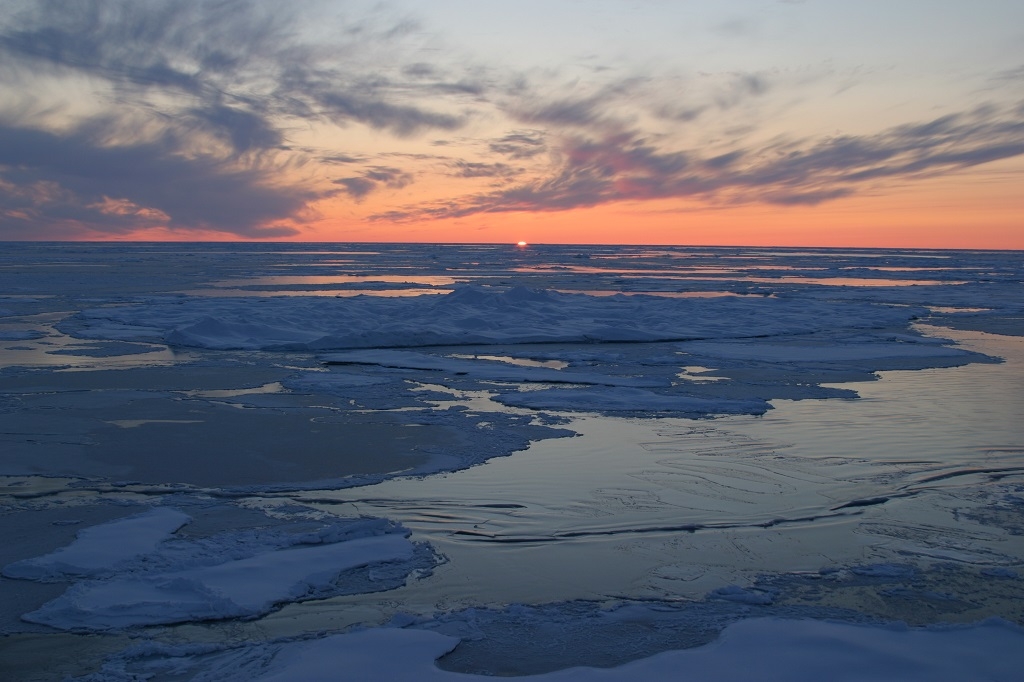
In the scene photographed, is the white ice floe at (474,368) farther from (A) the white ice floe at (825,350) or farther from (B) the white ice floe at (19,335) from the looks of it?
(B) the white ice floe at (19,335)

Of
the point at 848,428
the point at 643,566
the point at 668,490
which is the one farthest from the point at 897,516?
the point at 848,428

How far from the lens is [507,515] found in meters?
6.00

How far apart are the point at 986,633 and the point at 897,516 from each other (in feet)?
5.87

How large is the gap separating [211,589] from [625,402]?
6171mm

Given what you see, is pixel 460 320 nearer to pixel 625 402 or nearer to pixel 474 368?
pixel 474 368

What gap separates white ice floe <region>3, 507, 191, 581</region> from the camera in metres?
4.93

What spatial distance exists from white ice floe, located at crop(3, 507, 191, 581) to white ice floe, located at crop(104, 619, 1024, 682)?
1.30 m

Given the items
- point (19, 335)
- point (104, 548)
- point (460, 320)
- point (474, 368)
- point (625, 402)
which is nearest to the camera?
point (104, 548)

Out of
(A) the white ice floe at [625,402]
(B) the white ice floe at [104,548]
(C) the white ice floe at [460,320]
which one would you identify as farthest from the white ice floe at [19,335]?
(B) the white ice floe at [104,548]

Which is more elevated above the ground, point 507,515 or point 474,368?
point 474,368

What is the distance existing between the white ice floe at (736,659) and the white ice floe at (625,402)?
5.38 metres

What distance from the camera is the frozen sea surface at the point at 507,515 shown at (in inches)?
164

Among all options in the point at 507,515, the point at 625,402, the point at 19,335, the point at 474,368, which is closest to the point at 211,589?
the point at 507,515

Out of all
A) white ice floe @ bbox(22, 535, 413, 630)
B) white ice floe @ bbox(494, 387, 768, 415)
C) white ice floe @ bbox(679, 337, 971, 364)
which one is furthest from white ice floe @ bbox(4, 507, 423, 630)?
white ice floe @ bbox(679, 337, 971, 364)
